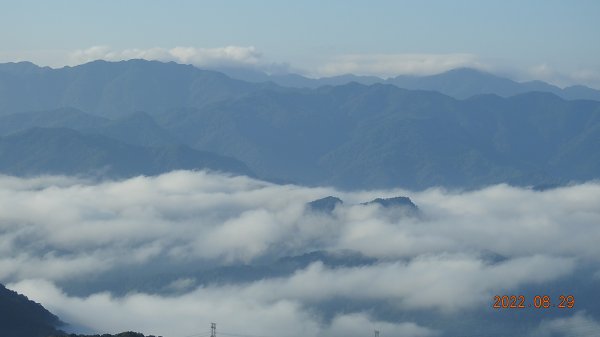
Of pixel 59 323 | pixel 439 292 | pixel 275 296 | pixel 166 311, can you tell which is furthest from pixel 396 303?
pixel 59 323

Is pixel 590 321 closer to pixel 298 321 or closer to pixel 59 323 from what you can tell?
pixel 298 321

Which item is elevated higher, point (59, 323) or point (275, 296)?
point (275, 296)
